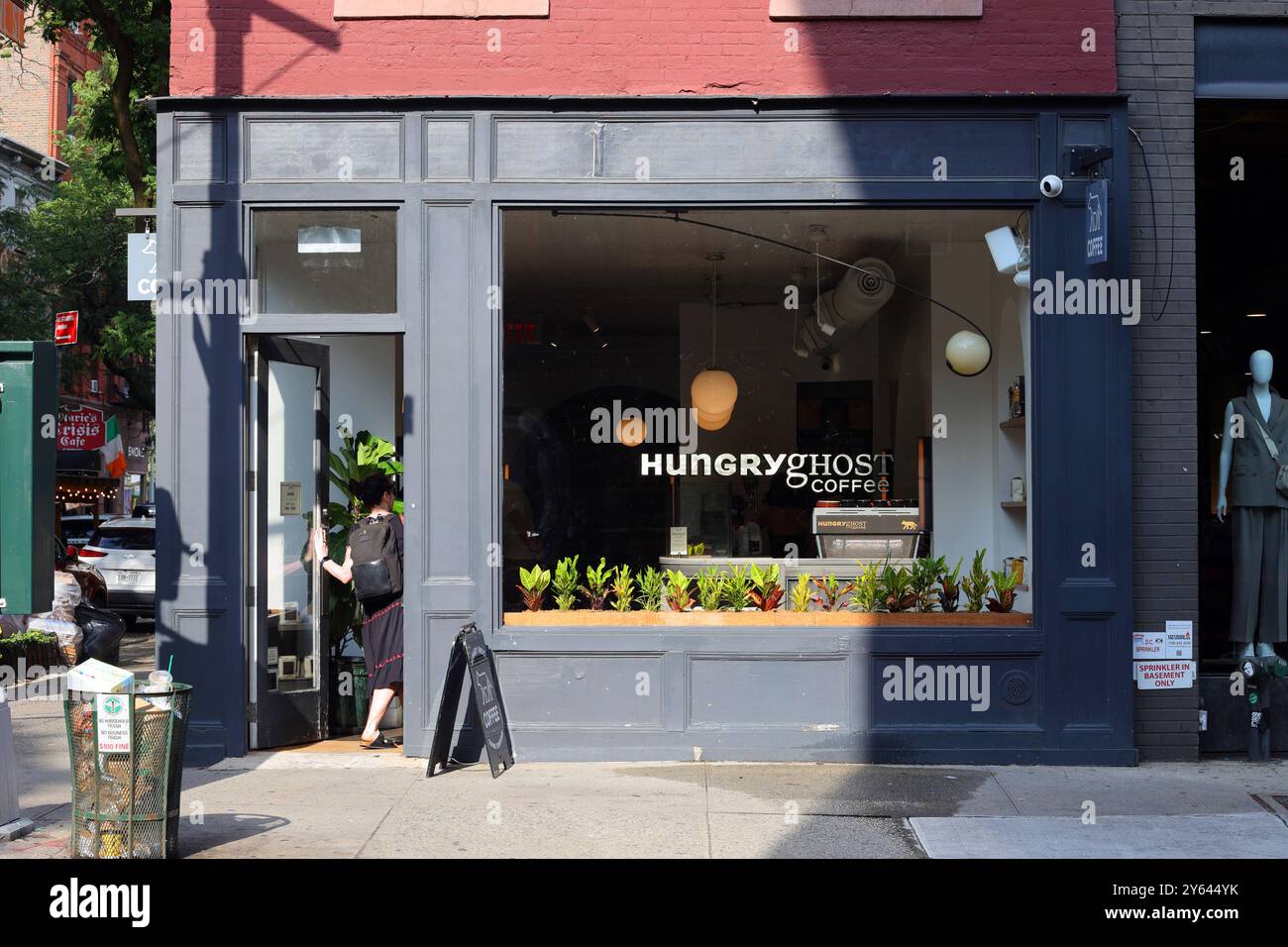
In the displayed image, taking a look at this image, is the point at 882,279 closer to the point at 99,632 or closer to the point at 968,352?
the point at 968,352

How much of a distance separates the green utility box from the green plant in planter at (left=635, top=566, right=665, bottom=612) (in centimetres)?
390

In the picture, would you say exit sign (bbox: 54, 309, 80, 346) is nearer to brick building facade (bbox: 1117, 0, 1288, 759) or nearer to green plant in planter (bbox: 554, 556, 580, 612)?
green plant in planter (bbox: 554, 556, 580, 612)

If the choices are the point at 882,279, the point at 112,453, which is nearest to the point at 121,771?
the point at 882,279

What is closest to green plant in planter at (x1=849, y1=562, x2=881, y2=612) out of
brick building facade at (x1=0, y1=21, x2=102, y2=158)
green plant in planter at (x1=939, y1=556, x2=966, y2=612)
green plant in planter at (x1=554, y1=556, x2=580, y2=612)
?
green plant in planter at (x1=939, y1=556, x2=966, y2=612)

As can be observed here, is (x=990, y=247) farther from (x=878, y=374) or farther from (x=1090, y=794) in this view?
(x=1090, y=794)

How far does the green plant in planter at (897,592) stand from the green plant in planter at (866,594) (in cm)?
5

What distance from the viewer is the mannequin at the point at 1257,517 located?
8969mm

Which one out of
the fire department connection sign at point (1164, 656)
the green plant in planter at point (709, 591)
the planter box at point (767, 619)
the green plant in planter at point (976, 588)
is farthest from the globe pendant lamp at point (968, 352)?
the green plant in planter at point (709, 591)

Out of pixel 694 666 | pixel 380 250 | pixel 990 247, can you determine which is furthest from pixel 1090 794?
pixel 380 250

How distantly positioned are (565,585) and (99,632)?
7.13 meters

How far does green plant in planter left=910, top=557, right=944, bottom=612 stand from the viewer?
29.1ft

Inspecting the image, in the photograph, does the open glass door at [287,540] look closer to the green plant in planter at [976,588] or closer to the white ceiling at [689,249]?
the white ceiling at [689,249]

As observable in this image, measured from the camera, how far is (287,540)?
924 cm
